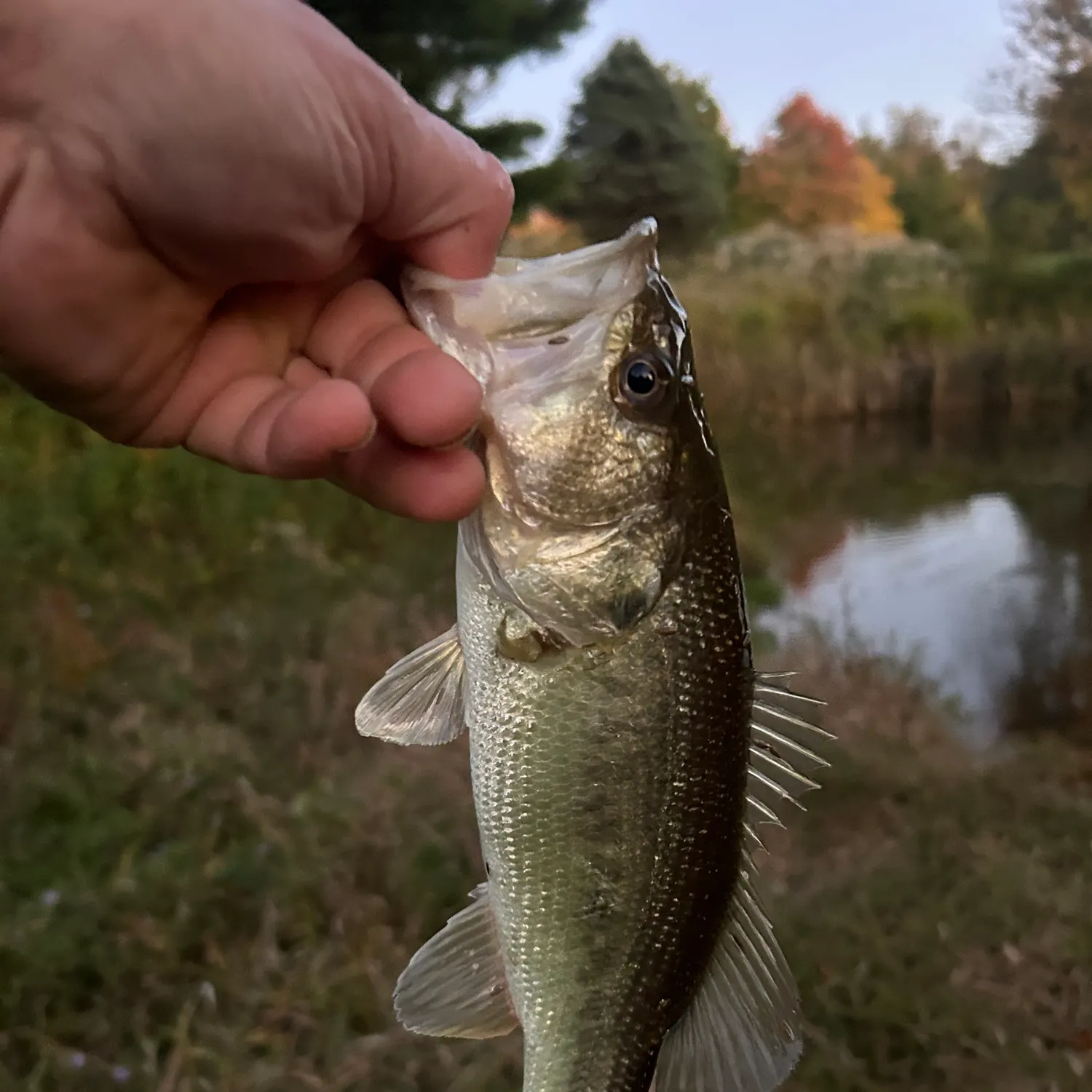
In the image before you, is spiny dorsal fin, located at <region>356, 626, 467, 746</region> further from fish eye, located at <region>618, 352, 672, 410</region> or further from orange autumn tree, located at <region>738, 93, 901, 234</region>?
orange autumn tree, located at <region>738, 93, 901, 234</region>

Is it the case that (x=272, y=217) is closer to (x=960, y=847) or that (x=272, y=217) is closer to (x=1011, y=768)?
(x=960, y=847)

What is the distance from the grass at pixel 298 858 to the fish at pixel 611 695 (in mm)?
1190

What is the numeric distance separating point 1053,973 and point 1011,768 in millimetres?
1686

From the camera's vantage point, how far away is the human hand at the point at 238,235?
1.10 metres

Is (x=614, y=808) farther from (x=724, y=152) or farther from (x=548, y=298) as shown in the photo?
(x=724, y=152)

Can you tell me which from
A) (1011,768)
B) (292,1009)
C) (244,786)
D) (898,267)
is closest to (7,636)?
(244,786)

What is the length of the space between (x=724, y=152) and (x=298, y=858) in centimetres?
2297

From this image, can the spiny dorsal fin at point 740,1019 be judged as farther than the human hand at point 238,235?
Yes

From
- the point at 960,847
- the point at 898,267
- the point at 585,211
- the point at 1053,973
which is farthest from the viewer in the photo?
the point at 585,211

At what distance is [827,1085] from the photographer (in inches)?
93.7

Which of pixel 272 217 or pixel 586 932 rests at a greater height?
pixel 272 217

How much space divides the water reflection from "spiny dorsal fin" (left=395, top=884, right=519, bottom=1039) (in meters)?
4.37

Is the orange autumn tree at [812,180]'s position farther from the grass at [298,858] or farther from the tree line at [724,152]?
the grass at [298,858]

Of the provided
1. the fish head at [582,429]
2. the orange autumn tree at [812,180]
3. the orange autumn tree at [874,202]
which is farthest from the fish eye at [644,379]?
the orange autumn tree at [874,202]
